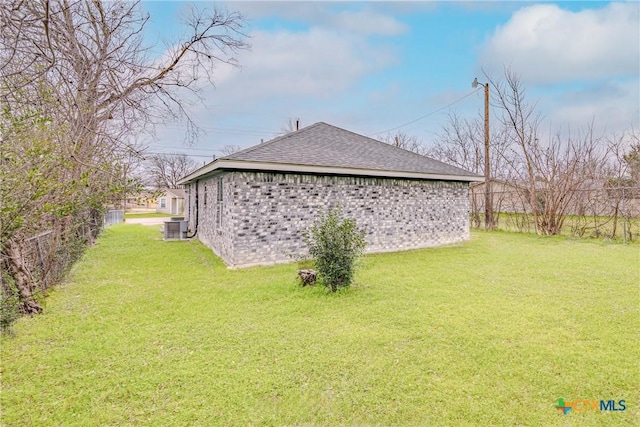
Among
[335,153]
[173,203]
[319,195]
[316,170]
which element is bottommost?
[173,203]

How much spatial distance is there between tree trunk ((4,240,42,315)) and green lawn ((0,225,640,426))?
0.27m

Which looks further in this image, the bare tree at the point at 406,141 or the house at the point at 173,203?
the house at the point at 173,203

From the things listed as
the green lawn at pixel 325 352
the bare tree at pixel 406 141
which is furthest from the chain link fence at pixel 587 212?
the bare tree at pixel 406 141

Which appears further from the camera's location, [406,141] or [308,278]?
[406,141]

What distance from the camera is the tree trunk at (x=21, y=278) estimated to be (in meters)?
4.02

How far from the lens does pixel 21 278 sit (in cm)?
422

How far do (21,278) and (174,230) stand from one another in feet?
26.5

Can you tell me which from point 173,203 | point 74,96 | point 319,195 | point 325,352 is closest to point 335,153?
point 319,195

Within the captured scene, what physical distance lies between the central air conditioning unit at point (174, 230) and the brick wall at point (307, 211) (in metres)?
1.40

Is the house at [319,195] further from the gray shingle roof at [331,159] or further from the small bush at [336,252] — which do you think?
the small bush at [336,252]

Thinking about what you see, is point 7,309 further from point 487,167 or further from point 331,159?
point 487,167

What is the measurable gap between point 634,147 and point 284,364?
49.2 feet

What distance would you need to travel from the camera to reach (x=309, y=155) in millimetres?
8148

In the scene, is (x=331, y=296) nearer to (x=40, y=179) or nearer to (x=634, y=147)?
(x=40, y=179)
